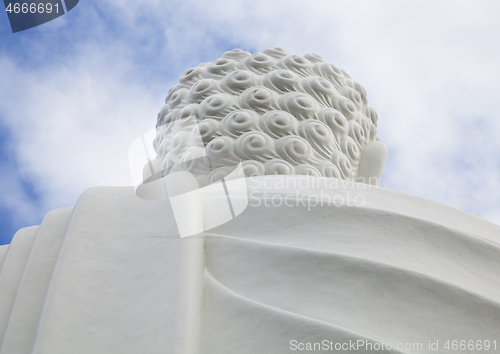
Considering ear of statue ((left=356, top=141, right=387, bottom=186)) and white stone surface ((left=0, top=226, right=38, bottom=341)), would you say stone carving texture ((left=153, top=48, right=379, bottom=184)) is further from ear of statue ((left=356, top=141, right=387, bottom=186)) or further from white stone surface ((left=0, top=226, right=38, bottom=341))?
white stone surface ((left=0, top=226, right=38, bottom=341))

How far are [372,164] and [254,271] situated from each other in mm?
2176

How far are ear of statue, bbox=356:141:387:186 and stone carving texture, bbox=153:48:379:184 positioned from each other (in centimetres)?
6

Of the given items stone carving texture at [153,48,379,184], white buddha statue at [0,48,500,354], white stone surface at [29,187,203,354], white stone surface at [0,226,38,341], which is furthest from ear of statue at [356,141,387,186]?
white stone surface at [0,226,38,341]

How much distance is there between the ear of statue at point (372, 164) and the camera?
4500mm

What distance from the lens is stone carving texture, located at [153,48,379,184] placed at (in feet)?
13.0


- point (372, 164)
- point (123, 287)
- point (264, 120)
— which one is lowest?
point (372, 164)

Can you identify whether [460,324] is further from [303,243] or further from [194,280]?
[194,280]

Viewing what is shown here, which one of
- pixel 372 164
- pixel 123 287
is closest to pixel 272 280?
pixel 123 287

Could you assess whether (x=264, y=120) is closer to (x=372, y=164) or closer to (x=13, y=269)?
(x=372, y=164)

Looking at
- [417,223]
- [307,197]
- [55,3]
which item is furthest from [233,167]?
[55,3]

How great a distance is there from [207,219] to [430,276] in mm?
1311

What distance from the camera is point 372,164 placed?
179 inches

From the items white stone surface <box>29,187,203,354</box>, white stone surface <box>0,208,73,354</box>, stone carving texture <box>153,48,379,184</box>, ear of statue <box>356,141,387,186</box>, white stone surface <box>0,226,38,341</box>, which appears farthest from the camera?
ear of statue <box>356,141,387,186</box>

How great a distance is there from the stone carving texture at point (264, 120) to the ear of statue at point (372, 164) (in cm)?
6
